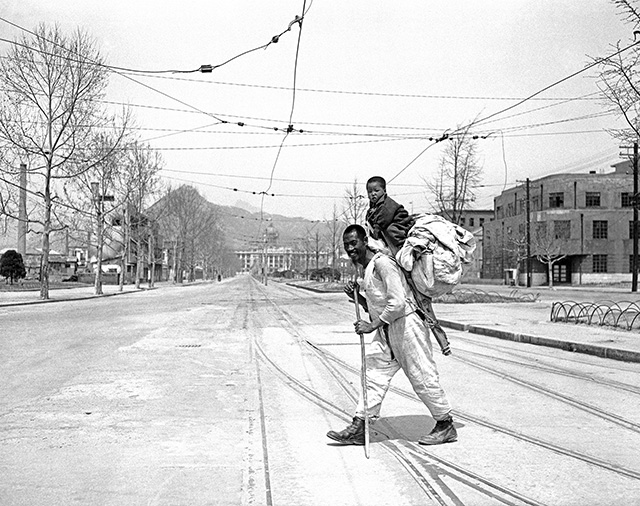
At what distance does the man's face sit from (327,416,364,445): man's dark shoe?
4.46 feet

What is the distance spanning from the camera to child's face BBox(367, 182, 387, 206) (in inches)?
231

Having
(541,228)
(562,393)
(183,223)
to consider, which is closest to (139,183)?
(183,223)

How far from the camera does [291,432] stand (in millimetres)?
6227

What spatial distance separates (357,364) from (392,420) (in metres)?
4.07

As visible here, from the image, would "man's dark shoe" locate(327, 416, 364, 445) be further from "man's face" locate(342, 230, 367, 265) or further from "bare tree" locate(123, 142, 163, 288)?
"bare tree" locate(123, 142, 163, 288)

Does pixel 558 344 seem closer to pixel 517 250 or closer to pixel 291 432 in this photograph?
pixel 291 432

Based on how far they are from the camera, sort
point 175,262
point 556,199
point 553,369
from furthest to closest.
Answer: point 175,262, point 556,199, point 553,369

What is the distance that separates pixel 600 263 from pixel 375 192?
75.2 m

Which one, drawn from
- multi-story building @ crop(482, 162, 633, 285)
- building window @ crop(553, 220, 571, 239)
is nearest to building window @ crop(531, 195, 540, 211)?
multi-story building @ crop(482, 162, 633, 285)

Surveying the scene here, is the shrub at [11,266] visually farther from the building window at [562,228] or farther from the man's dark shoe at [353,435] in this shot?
the man's dark shoe at [353,435]

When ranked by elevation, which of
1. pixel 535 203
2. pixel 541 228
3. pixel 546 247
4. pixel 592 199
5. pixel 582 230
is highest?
pixel 592 199

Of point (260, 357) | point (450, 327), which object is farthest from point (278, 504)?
point (450, 327)

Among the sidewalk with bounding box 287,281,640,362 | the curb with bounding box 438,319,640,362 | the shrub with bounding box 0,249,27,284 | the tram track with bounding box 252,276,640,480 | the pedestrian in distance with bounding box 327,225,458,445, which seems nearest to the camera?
the tram track with bounding box 252,276,640,480

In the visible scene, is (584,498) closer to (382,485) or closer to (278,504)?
(382,485)
